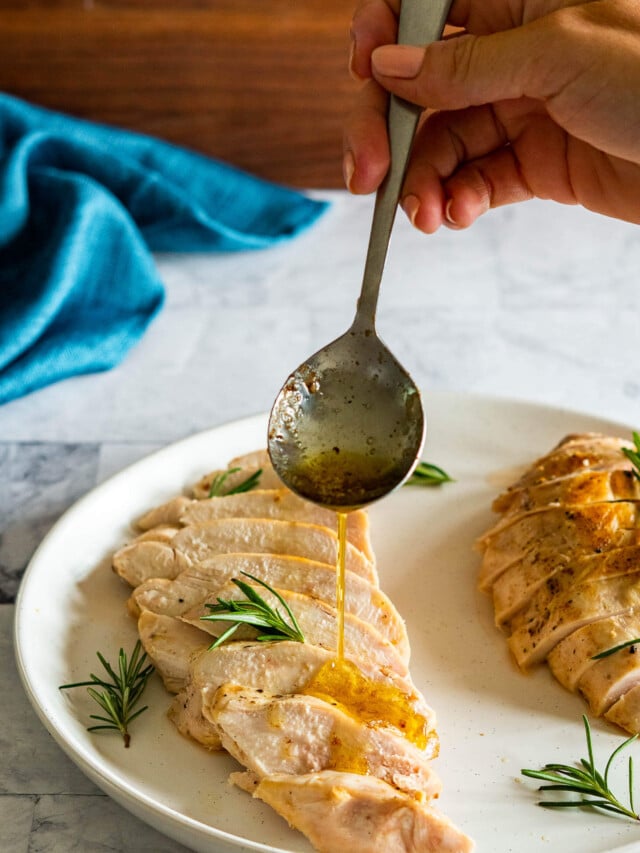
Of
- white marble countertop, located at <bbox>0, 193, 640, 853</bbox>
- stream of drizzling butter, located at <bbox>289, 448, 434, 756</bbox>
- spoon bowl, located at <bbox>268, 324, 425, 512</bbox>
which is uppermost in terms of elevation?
spoon bowl, located at <bbox>268, 324, 425, 512</bbox>

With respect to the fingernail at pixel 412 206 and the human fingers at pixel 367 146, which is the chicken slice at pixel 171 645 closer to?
the human fingers at pixel 367 146

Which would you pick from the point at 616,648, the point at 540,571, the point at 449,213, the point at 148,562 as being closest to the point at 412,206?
the point at 449,213

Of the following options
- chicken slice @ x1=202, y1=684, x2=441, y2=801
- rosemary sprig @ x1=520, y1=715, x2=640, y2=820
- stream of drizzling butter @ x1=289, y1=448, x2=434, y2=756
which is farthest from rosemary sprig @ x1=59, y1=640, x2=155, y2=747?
rosemary sprig @ x1=520, y1=715, x2=640, y2=820

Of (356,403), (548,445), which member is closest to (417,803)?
(356,403)

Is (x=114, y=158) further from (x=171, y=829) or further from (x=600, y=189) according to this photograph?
(x=171, y=829)

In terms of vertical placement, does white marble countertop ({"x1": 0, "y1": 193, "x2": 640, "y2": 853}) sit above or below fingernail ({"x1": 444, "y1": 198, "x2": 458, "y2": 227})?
below

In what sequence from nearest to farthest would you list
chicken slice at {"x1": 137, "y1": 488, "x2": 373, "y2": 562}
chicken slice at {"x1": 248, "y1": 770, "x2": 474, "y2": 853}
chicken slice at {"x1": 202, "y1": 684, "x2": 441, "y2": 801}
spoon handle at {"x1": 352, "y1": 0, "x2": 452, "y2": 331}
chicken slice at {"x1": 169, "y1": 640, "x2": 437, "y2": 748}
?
chicken slice at {"x1": 248, "y1": 770, "x2": 474, "y2": 853} < chicken slice at {"x1": 202, "y1": 684, "x2": 441, "y2": 801} < chicken slice at {"x1": 169, "y1": 640, "x2": 437, "y2": 748} < spoon handle at {"x1": 352, "y1": 0, "x2": 452, "y2": 331} < chicken slice at {"x1": 137, "y1": 488, "x2": 373, "y2": 562}

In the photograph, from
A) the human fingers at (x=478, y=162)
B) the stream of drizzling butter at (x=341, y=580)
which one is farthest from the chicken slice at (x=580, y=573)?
the human fingers at (x=478, y=162)

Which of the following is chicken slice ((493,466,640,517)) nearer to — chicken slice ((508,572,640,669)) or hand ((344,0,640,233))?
chicken slice ((508,572,640,669))

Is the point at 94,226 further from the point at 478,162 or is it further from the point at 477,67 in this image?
the point at 477,67
